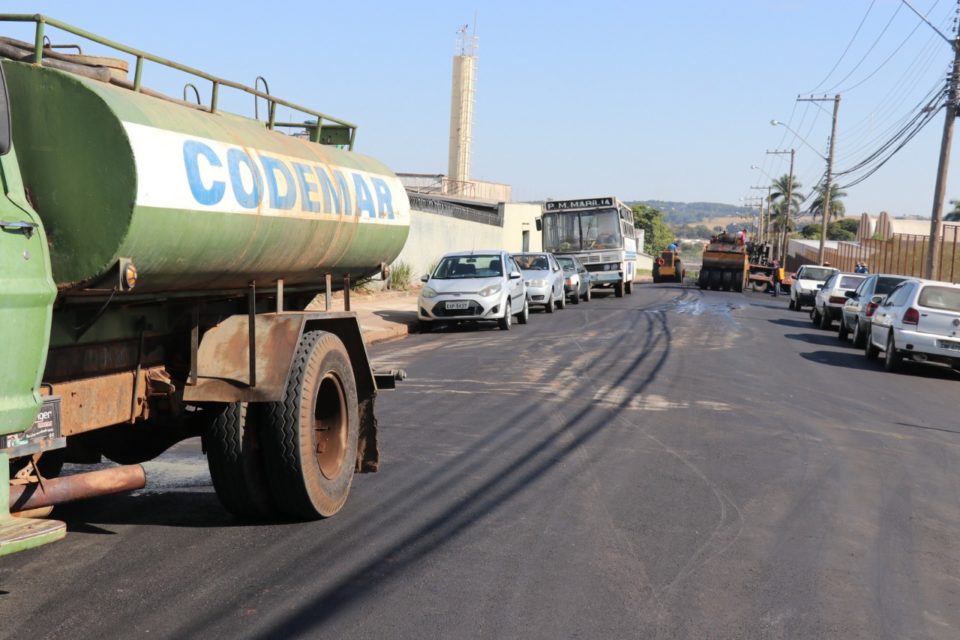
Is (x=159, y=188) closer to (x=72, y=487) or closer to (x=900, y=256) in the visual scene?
(x=72, y=487)

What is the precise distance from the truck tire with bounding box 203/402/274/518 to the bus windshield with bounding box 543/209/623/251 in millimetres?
33560

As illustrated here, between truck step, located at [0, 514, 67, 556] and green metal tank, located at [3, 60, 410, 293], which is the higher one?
green metal tank, located at [3, 60, 410, 293]

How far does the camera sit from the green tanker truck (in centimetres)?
465

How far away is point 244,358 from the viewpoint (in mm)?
6402

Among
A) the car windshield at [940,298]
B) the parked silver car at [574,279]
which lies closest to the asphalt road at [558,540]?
the car windshield at [940,298]

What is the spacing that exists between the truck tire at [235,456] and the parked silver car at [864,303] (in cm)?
1713

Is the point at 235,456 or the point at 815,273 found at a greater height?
the point at 815,273

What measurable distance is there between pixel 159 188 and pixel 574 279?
30973 millimetres

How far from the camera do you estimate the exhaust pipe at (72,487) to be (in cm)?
489

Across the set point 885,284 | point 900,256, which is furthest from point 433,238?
point 900,256

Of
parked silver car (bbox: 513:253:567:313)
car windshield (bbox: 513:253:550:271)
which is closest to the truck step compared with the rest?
parked silver car (bbox: 513:253:567:313)

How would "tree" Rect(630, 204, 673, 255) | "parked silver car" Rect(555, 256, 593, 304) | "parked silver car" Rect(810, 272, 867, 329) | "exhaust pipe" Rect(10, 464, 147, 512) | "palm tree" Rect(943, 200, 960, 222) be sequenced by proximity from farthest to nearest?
"tree" Rect(630, 204, 673, 255), "palm tree" Rect(943, 200, 960, 222), "parked silver car" Rect(555, 256, 593, 304), "parked silver car" Rect(810, 272, 867, 329), "exhaust pipe" Rect(10, 464, 147, 512)

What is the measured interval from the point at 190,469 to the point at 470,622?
4145 mm

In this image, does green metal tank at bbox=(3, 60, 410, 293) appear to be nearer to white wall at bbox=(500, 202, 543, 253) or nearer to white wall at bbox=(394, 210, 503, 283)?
white wall at bbox=(394, 210, 503, 283)
